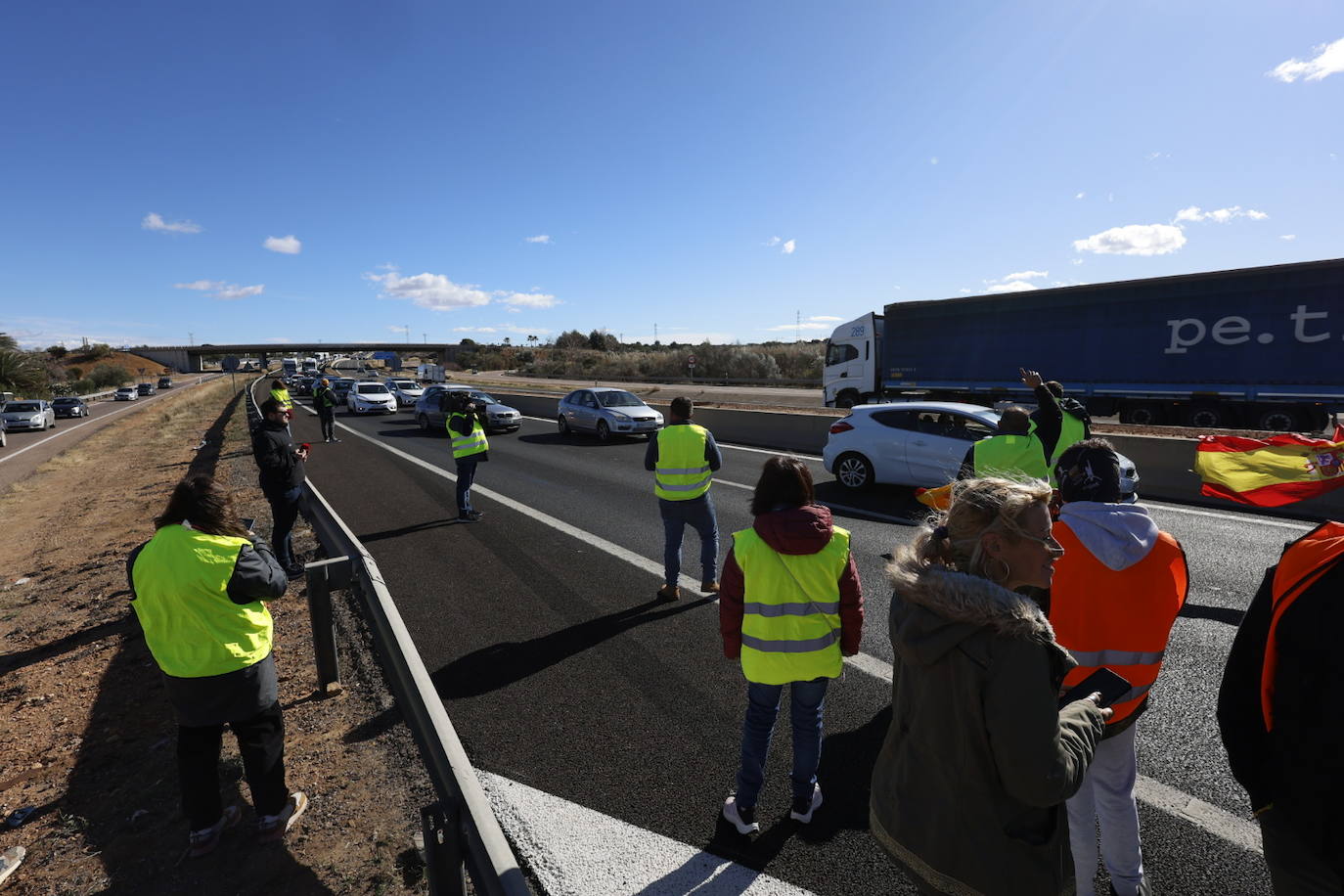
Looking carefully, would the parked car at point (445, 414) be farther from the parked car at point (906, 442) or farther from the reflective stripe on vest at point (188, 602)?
the reflective stripe on vest at point (188, 602)

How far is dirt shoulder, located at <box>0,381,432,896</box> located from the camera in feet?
9.45

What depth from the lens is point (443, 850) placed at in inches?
82.7

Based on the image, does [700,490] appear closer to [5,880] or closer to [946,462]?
[5,880]

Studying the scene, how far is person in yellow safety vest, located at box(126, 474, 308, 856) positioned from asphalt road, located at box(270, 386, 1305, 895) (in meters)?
1.07

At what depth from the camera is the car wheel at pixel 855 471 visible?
34.3 ft

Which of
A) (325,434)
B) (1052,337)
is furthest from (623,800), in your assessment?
(1052,337)

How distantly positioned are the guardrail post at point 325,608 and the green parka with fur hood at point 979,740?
363 cm

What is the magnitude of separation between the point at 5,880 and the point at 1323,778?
194 inches

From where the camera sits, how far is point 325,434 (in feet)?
61.6

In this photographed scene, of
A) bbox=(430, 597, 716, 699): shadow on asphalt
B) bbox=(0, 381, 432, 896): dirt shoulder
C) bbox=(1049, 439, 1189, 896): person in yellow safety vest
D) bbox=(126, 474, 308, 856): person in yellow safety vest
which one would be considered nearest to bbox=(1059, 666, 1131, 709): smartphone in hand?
bbox=(1049, 439, 1189, 896): person in yellow safety vest

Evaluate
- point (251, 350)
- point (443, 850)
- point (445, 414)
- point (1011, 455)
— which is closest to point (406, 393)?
point (445, 414)

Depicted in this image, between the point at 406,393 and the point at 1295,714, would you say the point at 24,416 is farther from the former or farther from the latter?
the point at 1295,714

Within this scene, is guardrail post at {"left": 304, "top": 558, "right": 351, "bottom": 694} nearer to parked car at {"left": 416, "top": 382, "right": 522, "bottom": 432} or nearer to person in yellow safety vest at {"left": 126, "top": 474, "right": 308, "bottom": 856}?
person in yellow safety vest at {"left": 126, "top": 474, "right": 308, "bottom": 856}

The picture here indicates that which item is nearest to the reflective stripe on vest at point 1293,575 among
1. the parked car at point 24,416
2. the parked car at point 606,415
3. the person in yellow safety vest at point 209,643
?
the person in yellow safety vest at point 209,643
